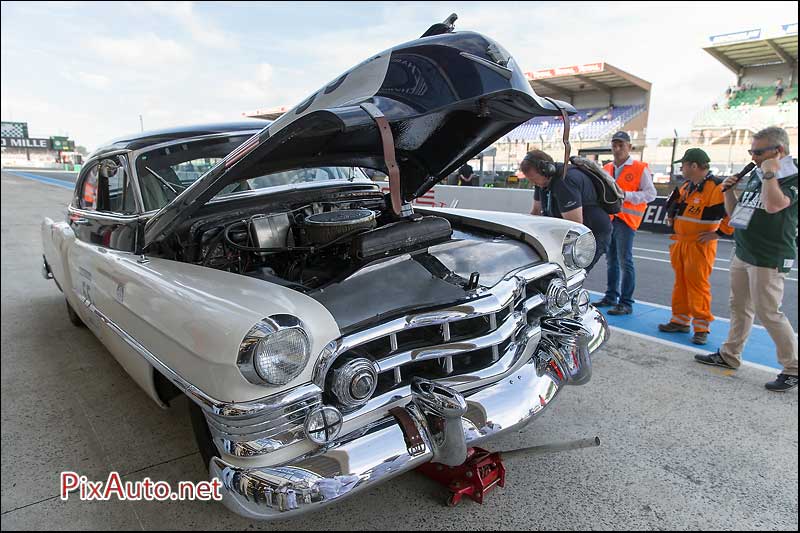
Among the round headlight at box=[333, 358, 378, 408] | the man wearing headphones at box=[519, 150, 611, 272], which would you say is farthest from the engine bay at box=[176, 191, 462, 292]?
the man wearing headphones at box=[519, 150, 611, 272]

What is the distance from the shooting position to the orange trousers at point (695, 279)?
156 inches

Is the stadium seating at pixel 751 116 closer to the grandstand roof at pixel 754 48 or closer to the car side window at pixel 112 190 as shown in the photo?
the grandstand roof at pixel 754 48

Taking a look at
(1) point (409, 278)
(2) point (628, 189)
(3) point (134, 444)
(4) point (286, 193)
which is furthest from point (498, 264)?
(2) point (628, 189)

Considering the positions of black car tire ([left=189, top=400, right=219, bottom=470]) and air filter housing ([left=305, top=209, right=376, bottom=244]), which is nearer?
black car tire ([left=189, top=400, right=219, bottom=470])

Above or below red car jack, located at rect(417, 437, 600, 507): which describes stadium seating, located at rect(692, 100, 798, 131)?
above

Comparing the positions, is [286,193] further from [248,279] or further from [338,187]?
[248,279]

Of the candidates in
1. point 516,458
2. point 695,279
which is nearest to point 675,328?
point 695,279

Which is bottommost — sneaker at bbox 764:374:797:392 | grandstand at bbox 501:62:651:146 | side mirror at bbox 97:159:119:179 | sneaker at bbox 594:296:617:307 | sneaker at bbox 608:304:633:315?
sneaker at bbox 764:374:797:392

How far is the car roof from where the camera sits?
10.0 feet

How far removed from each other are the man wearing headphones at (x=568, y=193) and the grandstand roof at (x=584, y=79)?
2401 centimetres

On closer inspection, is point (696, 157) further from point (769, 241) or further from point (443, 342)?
point (443, 342)

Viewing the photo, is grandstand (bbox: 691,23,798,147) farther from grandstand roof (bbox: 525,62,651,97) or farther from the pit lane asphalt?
the pit lane asphalt

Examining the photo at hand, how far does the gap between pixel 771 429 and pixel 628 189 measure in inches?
108

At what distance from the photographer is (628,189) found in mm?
4949
